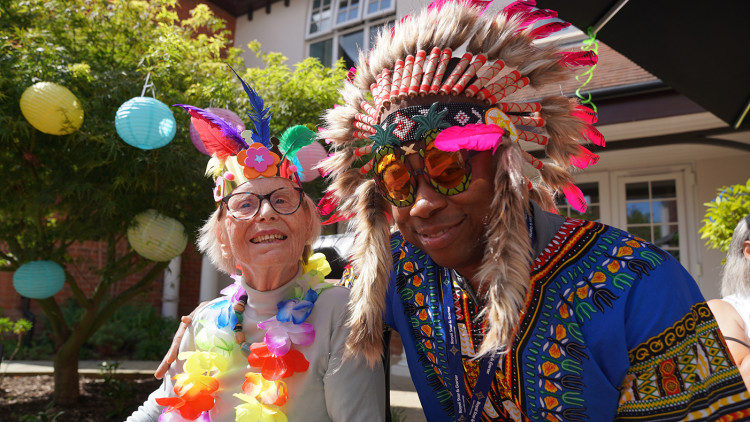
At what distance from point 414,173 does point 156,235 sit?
2768mm

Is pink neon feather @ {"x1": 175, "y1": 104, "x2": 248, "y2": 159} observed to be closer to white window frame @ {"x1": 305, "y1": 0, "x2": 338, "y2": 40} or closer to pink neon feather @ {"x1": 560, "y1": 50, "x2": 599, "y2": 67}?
pink neon feather @ {"x1": 560, "y1": 50, "x2": 599, "y2": 67}


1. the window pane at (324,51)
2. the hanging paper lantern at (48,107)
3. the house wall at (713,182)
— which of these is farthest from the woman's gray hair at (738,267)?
the window pane at (324,51)

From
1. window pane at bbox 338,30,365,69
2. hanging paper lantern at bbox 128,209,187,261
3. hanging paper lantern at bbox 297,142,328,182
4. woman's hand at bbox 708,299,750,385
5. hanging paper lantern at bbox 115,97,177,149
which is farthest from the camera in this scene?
window pane at bbox 338,30,365,69

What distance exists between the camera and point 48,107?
3354 millimetres

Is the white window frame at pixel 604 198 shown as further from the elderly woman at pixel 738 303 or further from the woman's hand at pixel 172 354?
the woman's hand at pixel 172 354

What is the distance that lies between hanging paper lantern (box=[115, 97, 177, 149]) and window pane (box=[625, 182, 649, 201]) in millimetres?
5335

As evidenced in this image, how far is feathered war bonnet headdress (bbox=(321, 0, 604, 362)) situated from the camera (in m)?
1.49

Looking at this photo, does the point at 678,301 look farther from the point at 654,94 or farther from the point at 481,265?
the point at 654,94

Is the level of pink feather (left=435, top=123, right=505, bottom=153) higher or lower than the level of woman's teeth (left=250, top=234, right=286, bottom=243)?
higher

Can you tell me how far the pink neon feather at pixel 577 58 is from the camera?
1713mm

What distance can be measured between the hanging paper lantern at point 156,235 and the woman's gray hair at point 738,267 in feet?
11.6

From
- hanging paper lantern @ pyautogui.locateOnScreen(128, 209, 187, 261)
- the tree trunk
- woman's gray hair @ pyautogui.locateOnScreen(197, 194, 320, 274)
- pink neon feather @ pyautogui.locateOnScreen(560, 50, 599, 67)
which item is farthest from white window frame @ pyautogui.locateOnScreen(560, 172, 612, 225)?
the tree trunk

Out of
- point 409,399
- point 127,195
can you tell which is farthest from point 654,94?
point 127,195

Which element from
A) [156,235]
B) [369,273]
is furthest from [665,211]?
[369,273]
